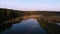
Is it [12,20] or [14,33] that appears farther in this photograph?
[12,20]

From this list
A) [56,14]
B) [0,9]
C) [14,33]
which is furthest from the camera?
[0,9]

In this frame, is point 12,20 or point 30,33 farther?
point 12,20

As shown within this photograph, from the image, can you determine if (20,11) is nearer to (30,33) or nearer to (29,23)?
(29,23)

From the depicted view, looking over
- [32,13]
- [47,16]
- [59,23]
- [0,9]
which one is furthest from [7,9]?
[59,23]

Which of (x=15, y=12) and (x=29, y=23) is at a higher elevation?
(x=15, y=12)

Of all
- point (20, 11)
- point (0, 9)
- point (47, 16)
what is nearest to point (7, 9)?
point (0, 9)

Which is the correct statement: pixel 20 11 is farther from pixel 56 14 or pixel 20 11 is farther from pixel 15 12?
pixel 56 14

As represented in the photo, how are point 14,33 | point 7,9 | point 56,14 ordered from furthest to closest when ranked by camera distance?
point 7,9 → point 56,14 → point 14,33

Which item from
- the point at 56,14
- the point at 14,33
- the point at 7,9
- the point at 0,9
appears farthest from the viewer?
the point at 7,9

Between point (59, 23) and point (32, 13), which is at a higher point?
point (32, 13)
